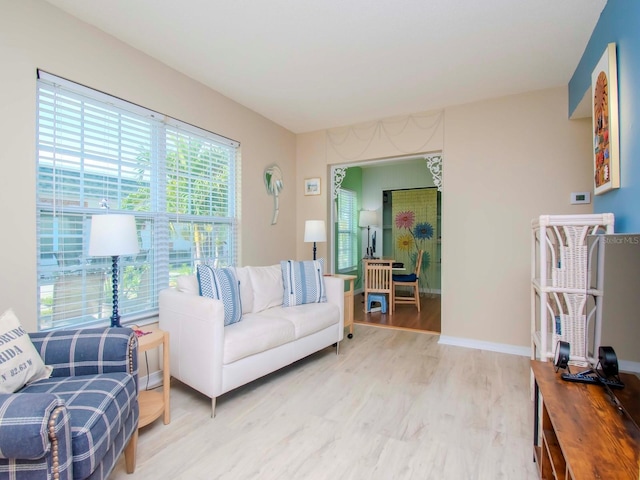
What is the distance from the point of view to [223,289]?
96.7 inches

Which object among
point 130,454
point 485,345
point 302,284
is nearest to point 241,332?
point 130,454

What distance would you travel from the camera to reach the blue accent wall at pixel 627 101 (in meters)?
1.55

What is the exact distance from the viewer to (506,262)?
3264 mm

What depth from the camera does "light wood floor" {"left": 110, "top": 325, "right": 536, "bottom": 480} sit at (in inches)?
62.9

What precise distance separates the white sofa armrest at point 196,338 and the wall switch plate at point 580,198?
323 cm

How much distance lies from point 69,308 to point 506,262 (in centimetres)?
371

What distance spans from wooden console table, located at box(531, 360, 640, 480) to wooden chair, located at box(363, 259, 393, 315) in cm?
326

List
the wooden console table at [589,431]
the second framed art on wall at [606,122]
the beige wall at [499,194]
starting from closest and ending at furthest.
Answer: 1. the wooden console table at [589,431]
2. the second framed art on wall at [606,122]
3. the beige wall at [499,194]

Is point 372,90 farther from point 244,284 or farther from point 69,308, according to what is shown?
point 69,308

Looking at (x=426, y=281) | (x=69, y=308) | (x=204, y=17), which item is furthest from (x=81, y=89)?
(x=426, y=281)

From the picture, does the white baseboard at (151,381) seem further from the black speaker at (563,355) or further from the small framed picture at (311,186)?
the small framed picture at (311,186)

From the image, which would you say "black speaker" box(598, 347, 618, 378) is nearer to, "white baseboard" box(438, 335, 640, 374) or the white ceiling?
the white ceiling

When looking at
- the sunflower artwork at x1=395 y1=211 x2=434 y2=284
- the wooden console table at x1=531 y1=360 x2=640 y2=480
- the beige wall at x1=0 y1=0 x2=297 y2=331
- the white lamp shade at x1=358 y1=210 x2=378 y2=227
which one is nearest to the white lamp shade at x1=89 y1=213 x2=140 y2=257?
the beige wall at x1=0 y1=0 x2=297 y2=331

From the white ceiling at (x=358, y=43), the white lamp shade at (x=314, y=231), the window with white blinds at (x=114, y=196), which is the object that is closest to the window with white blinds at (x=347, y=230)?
the white lamp shade at (x=314, y=231)
